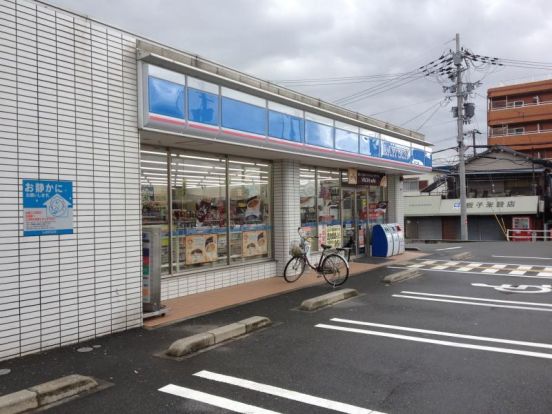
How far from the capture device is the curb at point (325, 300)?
7902 mm

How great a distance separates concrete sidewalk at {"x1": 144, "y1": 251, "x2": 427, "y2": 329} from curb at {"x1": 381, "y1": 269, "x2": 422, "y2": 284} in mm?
1260

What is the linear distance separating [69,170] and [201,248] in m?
3.91

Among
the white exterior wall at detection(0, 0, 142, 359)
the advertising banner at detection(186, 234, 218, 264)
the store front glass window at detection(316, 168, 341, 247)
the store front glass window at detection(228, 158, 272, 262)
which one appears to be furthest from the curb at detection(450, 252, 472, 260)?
the white exterior wall at detection(0, 0, 142, 359)

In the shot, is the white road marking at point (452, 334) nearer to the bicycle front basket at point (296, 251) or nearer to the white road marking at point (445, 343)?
the white road marking at point (445, 343)

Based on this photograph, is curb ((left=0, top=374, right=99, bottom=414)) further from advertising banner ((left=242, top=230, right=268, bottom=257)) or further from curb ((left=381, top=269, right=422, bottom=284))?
curb ((left=381, top=269, right=422, bottom=284))

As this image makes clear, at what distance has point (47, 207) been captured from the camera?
571cm

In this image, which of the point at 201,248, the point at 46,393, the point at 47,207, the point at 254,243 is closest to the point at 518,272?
the point at 254,243

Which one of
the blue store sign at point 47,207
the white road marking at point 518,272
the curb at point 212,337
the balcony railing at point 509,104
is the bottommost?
the white road marking at point 518,272

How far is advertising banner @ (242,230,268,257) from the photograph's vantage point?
419 inches

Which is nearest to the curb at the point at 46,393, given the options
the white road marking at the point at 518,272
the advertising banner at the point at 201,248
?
the advertising banner at the point at 201,248

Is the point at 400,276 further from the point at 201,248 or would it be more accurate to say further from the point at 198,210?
the point at 198,210

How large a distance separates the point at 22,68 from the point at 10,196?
1572mm

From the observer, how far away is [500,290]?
31.7 feet

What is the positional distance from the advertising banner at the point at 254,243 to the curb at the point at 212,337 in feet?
12.2
